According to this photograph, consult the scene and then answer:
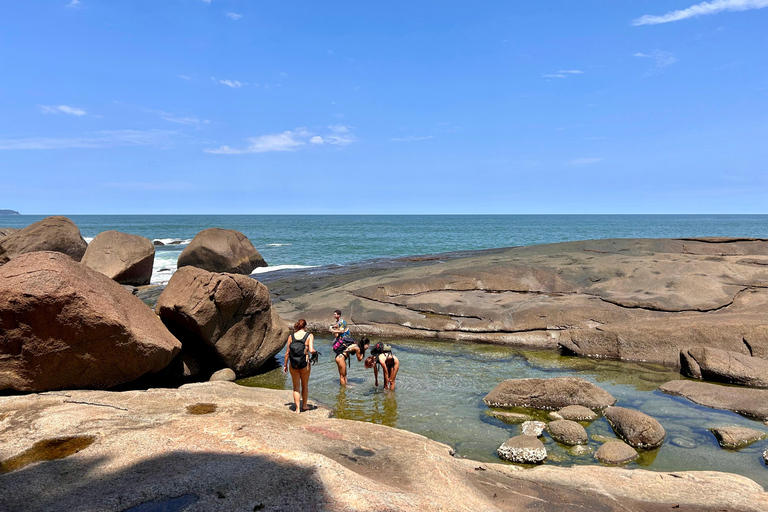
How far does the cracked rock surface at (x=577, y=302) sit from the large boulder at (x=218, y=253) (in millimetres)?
10016

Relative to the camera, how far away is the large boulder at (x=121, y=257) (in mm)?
27016

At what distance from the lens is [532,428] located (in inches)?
367

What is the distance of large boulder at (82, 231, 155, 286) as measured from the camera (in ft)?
88.6

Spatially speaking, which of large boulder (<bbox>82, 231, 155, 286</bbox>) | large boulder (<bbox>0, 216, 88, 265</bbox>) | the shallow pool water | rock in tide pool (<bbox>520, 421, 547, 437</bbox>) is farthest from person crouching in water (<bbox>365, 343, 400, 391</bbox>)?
large boulder (<bbox>0, 216, 88, 265</bbox>)

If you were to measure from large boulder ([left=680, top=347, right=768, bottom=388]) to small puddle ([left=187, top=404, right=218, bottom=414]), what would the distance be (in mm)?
11687

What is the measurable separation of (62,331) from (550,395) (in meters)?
9.71

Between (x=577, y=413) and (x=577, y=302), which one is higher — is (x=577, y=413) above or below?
below

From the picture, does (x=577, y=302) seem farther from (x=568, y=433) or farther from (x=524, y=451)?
(x=524, y=451)

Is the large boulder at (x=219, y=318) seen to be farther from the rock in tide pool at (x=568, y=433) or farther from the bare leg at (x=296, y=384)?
Answer: the rock in tide pool at (x=568, y=433)

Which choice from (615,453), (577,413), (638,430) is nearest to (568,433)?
(615,453)

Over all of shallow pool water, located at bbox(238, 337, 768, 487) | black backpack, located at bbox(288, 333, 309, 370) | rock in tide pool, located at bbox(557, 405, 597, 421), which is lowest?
shallow pool water, located at bbox(238, 337, 768, 487)

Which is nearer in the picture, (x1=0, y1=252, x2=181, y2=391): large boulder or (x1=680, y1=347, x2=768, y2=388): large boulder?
(x1=0, y1=252, x2=181, y2=391): large boulder

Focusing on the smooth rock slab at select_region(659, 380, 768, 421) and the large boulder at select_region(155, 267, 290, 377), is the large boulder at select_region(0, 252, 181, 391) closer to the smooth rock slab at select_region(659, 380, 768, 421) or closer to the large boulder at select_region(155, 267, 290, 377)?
the large boulder at select_region(155, 267, 290, 377)

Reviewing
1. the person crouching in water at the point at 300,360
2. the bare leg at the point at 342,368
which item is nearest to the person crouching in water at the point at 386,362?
the bare leg at the point at 342,368
